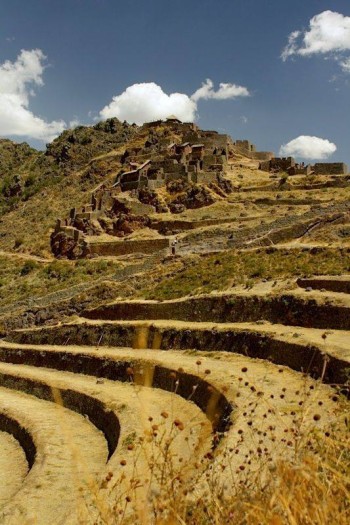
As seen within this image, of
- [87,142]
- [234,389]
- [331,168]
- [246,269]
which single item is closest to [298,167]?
[331,168]

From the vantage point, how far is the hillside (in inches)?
161

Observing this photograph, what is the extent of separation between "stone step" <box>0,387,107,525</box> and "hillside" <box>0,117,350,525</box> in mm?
53

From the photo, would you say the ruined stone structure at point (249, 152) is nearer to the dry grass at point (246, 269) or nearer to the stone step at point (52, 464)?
the dry grass at point (246, 269)

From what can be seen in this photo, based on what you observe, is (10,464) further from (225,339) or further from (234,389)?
(225,339)

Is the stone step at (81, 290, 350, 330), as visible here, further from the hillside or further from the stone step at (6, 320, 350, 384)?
the stone step at (6, 320, 350, 384)

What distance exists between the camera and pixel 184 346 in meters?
16.3

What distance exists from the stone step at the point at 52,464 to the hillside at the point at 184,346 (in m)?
0.05

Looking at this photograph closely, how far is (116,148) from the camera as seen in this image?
57594 millimetres

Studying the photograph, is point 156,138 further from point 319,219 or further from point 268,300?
point 268,300

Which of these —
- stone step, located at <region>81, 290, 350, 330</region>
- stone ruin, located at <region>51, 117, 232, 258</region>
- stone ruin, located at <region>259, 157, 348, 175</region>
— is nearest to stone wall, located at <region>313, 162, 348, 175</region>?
stone ruin, located at <region>259, 157, 348, 175</region>

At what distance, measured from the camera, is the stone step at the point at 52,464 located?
328 inches

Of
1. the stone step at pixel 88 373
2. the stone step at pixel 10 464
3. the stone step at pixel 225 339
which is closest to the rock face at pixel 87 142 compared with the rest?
the stone step at pixel 225 339

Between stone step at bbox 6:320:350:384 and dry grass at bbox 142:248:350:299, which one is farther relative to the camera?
dry grass at bbox 142:248:350:299

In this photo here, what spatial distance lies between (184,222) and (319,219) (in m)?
10.8
